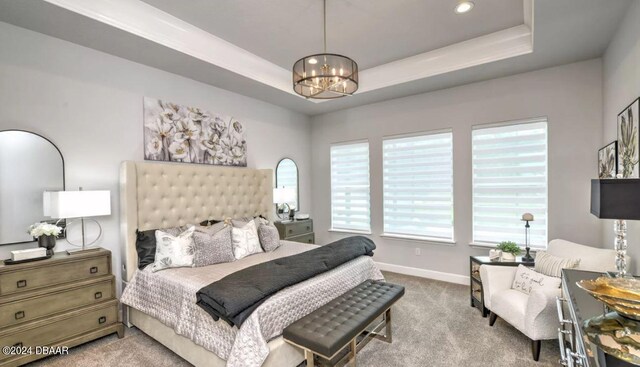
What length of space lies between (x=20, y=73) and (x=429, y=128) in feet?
15.7

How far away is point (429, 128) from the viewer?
4453 millimetres

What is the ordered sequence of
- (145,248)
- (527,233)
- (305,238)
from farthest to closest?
Result: (305,238) → (527,233) → (145,248)

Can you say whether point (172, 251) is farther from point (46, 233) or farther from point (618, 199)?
point (618, 199)

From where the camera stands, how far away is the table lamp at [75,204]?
97.6 inches

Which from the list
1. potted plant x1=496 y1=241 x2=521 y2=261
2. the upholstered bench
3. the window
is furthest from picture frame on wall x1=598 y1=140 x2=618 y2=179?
the upholstered bench

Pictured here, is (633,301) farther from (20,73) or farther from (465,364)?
(20,73)

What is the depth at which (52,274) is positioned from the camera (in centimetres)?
246

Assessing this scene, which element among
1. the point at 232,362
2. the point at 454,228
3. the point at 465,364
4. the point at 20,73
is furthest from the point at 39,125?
the point at 454,228

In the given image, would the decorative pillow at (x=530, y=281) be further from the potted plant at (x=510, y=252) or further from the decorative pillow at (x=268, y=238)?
the decorative pillow at (x=268, y=238)

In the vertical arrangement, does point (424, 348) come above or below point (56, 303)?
below

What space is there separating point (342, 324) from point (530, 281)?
1.89 m

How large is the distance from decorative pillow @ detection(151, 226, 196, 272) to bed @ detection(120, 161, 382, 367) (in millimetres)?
82

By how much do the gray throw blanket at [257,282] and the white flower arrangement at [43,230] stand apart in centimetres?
155

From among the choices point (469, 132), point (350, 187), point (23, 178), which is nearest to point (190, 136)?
point (23, 178)
